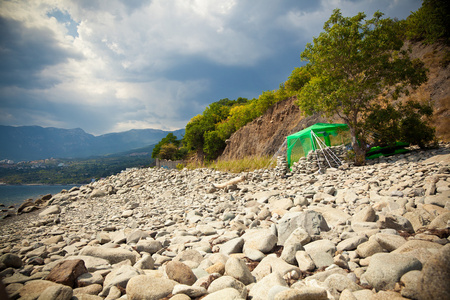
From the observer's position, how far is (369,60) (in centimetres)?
928

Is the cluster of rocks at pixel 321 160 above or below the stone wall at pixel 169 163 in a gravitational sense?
above

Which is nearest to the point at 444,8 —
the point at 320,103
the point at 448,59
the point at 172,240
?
the point at 448,59

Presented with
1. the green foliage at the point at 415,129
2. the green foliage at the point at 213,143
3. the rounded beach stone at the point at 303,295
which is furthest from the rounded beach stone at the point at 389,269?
the green foliage at the point at 213,143

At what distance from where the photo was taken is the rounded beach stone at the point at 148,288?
1.87 meters

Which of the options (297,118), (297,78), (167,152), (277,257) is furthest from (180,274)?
(167,152)

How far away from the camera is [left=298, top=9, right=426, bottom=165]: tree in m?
9.09

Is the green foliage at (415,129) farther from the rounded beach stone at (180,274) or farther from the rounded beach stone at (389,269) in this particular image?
the rounded beach stone at (180,274)

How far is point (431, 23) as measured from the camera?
15758 millimetres

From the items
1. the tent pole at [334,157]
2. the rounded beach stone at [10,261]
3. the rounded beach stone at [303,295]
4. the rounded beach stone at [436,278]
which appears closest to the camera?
the rounded beach stone at [436,278]

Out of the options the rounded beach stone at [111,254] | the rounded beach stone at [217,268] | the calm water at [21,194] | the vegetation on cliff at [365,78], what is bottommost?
the calm water at [21,194]

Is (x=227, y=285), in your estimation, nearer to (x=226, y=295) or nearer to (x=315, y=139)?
(x=226, y=295)

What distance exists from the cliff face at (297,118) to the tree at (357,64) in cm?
199

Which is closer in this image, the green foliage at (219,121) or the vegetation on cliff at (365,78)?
the vegetation on cliff at (365,78)

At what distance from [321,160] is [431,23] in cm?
1649
